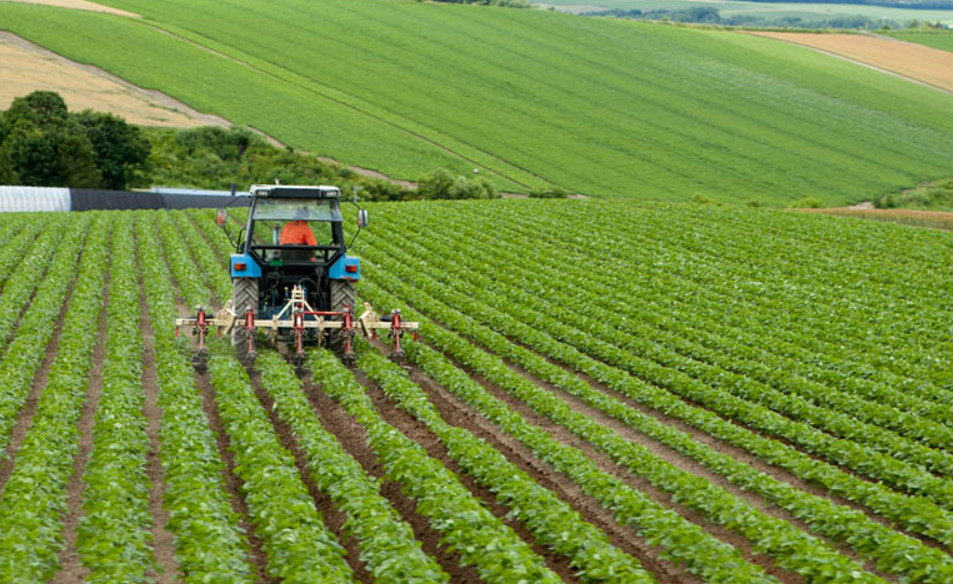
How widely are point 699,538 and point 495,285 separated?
17774 millimetres

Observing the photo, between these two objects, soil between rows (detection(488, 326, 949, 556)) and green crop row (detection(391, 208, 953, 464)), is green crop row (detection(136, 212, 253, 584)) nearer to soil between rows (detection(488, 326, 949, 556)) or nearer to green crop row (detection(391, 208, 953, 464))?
soil between rows (detection(488, 326, 949, 556))

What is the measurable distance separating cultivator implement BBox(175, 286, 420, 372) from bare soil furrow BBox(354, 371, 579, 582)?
2.86 feet

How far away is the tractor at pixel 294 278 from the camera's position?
18.2 metres

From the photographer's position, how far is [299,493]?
10.6 metres

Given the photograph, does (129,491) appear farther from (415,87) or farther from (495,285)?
(415,87)

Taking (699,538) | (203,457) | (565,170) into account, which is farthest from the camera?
(565,170)

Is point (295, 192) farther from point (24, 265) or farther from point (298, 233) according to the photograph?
point (24, 265)

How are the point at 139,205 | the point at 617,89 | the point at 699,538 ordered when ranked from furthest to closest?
the point at 617,89, the point at 139,205, the point at 699,538

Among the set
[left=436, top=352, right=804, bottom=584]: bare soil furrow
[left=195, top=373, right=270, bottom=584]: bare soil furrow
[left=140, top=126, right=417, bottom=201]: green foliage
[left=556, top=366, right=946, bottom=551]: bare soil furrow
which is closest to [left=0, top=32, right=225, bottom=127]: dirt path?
[left=140, top=126, right=417, bottom=201]: green foliage

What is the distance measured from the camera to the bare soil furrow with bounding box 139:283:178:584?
30.5 ft

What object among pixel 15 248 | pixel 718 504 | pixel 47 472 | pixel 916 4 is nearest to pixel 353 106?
pixel 15 248

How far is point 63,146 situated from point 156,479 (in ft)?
164

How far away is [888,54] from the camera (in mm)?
105375

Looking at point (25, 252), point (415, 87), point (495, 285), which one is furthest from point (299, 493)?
point (415, 87)
